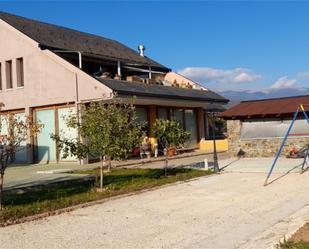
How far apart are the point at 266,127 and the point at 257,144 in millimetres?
1007

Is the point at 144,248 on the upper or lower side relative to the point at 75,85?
lower

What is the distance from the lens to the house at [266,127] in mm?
24500

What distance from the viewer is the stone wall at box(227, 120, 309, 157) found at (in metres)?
24.5

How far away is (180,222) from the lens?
977cm

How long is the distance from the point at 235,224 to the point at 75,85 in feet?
58.5

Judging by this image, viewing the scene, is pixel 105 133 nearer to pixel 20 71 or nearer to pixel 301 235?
pixel 301 235

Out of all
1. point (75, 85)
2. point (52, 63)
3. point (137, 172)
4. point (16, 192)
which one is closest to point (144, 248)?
point (16, 192)

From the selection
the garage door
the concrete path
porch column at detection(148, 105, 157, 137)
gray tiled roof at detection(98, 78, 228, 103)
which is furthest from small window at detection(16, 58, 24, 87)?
Result: the concrete path

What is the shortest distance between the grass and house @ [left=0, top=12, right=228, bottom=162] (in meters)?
6.77

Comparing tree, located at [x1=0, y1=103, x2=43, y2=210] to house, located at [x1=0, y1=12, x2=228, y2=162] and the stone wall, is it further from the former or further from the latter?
the stone wall

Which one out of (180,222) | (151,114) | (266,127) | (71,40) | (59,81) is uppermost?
(71,40)

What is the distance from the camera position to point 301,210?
10.4 meters

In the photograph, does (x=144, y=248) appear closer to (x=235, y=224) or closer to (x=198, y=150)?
(x=235, y=224)

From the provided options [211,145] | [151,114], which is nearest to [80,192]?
[151,114]
